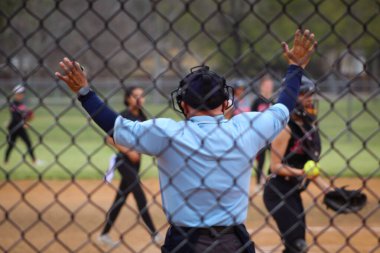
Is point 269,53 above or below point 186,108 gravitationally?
below

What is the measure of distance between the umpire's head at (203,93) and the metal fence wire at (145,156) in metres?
0.10

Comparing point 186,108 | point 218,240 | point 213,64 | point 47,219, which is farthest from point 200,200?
point 213,64

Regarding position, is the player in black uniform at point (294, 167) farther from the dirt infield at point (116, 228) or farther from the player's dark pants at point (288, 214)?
the dirt infield at point (116, 228)

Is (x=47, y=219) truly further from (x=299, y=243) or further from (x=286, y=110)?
(x=286, y=110)

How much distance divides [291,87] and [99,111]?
105cm

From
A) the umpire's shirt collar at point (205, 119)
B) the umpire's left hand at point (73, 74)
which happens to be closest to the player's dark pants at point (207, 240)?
the umpire's shirt collar at point (205, 119)

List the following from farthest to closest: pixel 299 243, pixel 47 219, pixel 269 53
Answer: pixel 269 53
pixel 47 219
pixel 299 243

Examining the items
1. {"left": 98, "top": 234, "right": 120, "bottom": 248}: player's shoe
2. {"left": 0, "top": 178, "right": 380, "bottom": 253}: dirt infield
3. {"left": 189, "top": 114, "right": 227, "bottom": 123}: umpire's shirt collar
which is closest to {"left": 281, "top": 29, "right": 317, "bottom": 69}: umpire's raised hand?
{"left": 189, "top": 114, "right": 227, "bottom": 123}: umpire's shirt collar

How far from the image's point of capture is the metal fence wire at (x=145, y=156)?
3.32 metres

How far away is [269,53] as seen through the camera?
105ft

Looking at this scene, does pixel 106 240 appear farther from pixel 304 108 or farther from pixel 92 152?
pixel 92 152

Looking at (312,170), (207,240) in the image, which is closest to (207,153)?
(207,240)

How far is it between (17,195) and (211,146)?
8943 mm

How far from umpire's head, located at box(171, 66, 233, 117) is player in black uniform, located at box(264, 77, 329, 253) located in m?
2.19
